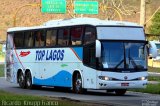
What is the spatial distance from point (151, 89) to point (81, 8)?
26.4 m

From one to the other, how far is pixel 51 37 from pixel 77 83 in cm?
351

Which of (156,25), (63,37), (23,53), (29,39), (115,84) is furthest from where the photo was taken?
(156,25)

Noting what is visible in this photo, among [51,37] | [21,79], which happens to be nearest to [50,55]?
[51,37]

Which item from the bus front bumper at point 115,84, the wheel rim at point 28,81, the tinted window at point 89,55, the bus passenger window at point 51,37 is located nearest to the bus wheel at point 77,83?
the tinted window at point 89,55

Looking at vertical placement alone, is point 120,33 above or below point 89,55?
above

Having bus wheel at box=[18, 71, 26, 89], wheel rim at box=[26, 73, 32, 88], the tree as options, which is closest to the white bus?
wheel rim at box=[26, 73, 32, 88]

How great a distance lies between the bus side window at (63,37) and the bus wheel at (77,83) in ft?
5.71

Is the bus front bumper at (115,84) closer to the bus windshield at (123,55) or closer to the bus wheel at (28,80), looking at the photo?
the bus windshield at (123,55)

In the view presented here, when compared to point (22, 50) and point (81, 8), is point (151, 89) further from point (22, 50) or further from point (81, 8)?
point (81, 8)

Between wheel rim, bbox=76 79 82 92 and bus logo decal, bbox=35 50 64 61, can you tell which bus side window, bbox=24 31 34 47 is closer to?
bus logo decal, bbox=35 50 64 61

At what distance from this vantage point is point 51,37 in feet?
103

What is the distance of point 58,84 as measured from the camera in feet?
101

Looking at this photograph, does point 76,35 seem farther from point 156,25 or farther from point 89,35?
point 156,25

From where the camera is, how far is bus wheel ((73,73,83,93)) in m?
28.7
